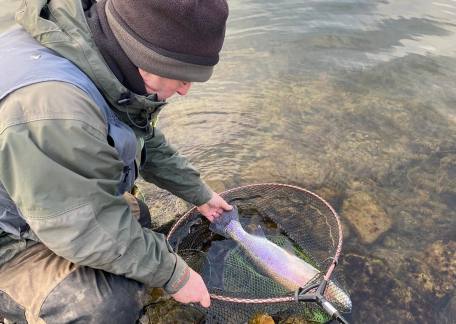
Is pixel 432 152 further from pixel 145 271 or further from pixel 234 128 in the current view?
pixel 145 271

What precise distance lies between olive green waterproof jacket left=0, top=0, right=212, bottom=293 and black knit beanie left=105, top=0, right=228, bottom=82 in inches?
7.7

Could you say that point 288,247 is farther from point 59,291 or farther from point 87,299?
point 59,291

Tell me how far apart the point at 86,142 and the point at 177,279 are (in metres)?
1.15

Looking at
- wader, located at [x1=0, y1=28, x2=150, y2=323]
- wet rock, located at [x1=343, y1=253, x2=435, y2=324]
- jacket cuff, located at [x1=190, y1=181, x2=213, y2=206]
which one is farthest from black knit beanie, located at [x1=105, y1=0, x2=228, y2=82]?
wet rock, located at [x1=343, y1=253, x2=435, y2=324]

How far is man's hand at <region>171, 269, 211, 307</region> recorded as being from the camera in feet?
9.59

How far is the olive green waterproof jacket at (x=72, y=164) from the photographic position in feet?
6.98

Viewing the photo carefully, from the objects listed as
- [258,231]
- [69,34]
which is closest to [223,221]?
[258,231]

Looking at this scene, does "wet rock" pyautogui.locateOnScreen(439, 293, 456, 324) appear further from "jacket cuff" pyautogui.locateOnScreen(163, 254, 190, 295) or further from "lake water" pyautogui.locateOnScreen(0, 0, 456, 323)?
"jacket cuff" pyautogui.locateOnScreen(163, 254, 190, 295)

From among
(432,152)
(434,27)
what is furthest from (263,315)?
(434,27)

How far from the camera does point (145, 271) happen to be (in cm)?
268

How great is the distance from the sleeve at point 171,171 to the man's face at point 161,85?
3.06 feet

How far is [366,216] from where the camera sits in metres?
4.64

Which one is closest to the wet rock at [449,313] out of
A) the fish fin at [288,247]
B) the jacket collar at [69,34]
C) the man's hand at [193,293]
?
the fish fin at [288,247]

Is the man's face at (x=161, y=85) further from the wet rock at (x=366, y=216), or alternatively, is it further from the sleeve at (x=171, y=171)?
the wet rock at (x=366, y=216)
